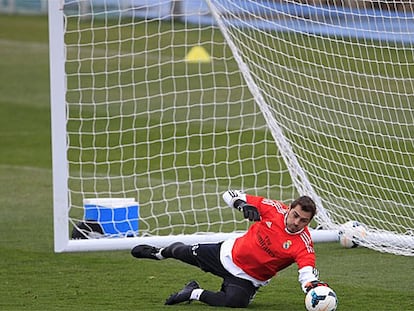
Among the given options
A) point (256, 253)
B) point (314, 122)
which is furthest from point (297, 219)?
point (314, 122)

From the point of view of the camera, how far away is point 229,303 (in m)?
8.14

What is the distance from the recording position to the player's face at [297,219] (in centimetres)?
780

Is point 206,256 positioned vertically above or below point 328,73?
below

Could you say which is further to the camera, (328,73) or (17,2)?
(17,2)

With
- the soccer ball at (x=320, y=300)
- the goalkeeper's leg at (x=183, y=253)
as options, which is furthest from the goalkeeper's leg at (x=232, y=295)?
the soccer ball at (x=320, y=300)

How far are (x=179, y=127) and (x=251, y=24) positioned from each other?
5.45 meters

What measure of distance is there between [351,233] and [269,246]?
6.96 feet

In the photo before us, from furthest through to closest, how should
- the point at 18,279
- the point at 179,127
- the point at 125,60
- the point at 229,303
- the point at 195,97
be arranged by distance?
the point at 125,60, the point at 195,97, the point at 179,127, the point at 18,279, the point at 229,303

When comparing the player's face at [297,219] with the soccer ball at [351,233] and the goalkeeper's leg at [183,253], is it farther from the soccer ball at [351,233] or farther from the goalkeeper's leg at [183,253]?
the soccer ball at [351,233]

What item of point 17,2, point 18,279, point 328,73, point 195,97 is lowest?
point 17,2

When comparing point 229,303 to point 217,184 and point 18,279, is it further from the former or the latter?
point 217,184

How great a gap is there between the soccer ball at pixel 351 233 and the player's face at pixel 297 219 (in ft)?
6.69

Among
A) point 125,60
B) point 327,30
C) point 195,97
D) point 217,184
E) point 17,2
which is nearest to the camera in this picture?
point 327,30

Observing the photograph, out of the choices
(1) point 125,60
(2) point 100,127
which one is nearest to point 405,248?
(2) point 100,127
